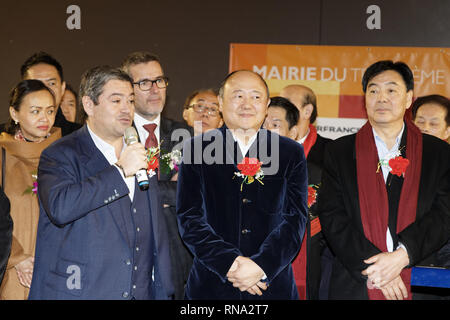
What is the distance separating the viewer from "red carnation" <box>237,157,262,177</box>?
286cm

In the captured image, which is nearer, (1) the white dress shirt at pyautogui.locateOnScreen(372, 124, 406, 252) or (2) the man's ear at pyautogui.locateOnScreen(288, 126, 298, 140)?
(1) the white dress shirt at pyautogui.locateOnScreen(372, 124, 406, 252)

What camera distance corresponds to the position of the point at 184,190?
2.92m

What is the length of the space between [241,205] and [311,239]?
1289 mm

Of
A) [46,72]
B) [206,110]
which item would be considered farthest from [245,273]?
[46,72]

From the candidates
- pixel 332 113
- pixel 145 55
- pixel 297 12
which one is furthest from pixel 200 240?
pixel 297 12

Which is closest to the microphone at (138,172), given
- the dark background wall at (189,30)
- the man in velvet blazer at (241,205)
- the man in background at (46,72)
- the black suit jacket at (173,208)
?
the man in velvet blazer at (241,205)

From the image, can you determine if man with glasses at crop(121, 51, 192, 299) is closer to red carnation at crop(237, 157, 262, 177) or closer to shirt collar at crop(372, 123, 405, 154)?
red carnation at crop(237, 157, 262, 177)

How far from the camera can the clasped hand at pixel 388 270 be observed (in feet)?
9.53

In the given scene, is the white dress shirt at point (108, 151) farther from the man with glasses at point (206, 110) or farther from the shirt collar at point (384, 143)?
the man with glasses at point (206, 110)

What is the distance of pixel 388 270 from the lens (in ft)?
9.53

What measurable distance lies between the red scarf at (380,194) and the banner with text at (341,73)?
302 centimetres

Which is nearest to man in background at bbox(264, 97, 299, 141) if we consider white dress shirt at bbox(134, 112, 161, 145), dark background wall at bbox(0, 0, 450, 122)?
white dress shirt at bbox(134, 112, 161, 145)

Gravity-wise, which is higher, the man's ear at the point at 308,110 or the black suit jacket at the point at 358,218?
the man's ear at the point at 308,110

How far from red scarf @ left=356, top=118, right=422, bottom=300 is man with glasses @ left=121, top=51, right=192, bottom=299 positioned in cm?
128
